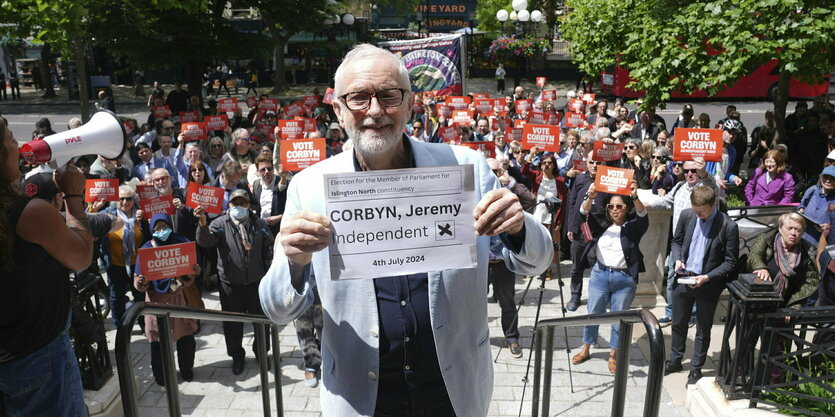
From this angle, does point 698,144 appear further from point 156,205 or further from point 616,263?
point 156,205

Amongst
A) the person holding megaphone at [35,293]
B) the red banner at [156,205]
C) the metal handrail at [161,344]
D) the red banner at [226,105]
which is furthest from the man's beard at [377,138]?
the red banner at [226,105]

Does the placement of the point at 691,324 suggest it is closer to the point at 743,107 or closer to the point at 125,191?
the point at 125,191

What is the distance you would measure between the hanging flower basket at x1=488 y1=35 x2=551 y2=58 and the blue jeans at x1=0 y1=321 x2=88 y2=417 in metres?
29.9

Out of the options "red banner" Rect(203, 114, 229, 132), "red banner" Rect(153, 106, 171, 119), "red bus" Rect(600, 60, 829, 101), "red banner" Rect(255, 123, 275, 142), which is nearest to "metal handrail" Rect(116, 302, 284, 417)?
"red banner" Rect(203, 114, 229, 132)

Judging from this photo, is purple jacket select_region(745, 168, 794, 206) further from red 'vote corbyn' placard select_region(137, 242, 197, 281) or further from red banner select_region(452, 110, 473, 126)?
red 'vote corbyn' placard select_region(137, 242, 197, 281)

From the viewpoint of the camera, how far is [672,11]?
1152cm

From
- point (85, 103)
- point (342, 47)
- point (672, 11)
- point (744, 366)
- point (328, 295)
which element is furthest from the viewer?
point (342, 47)

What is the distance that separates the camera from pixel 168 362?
2980mm

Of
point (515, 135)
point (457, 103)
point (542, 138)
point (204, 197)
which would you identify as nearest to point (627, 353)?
point (204, 197)

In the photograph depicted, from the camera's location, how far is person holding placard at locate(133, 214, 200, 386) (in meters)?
6.25

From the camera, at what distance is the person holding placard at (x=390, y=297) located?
2.28 meters

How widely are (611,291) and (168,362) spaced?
4812mm

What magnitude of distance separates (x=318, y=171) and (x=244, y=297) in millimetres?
4617

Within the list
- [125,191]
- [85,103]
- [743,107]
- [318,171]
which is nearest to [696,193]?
[318,171]
